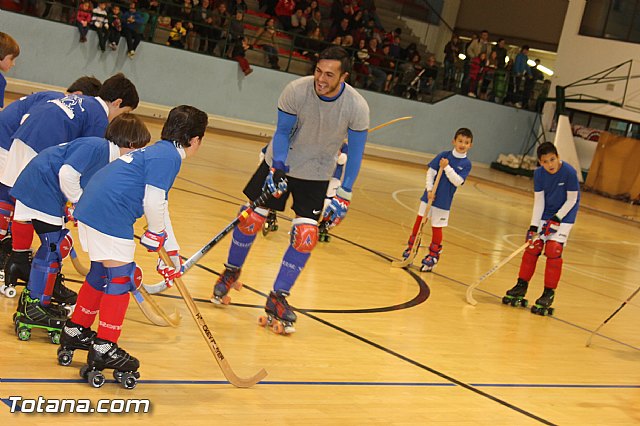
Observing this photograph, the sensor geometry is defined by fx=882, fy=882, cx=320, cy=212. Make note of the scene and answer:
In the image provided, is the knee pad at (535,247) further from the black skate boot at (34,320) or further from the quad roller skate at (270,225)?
the black skate boot at (34,320)

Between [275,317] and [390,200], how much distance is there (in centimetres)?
841

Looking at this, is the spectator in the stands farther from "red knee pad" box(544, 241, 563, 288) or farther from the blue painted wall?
"red knee pad" box(544, 241, 563, 288)

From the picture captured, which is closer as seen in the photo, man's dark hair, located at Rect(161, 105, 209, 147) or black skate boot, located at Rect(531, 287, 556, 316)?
man's dark hair, located at Rect(161, 105, 209, 147)

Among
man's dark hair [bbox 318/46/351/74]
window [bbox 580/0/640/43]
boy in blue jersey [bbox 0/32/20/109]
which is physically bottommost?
boy in blue jersey [bbox 0/32/20/109]

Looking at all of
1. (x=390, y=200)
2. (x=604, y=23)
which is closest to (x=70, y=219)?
(x=390, y=200)

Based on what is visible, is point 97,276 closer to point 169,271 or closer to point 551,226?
point 169,271

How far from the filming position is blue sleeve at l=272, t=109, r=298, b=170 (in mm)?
5719

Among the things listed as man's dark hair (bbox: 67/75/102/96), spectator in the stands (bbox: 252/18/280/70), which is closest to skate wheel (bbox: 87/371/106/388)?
man's dark hair (bbox: 67/75/102/96)

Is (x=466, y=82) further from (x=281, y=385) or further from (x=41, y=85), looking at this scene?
(x=281, y=385)

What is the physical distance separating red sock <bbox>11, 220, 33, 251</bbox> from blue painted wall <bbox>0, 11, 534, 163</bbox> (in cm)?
1257

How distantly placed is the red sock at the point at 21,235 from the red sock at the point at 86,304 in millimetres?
763

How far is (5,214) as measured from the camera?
5.55m

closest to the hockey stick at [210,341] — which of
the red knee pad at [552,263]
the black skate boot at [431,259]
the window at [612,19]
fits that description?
the red knee pad at [552,263]

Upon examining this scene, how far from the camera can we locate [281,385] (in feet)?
15.6
